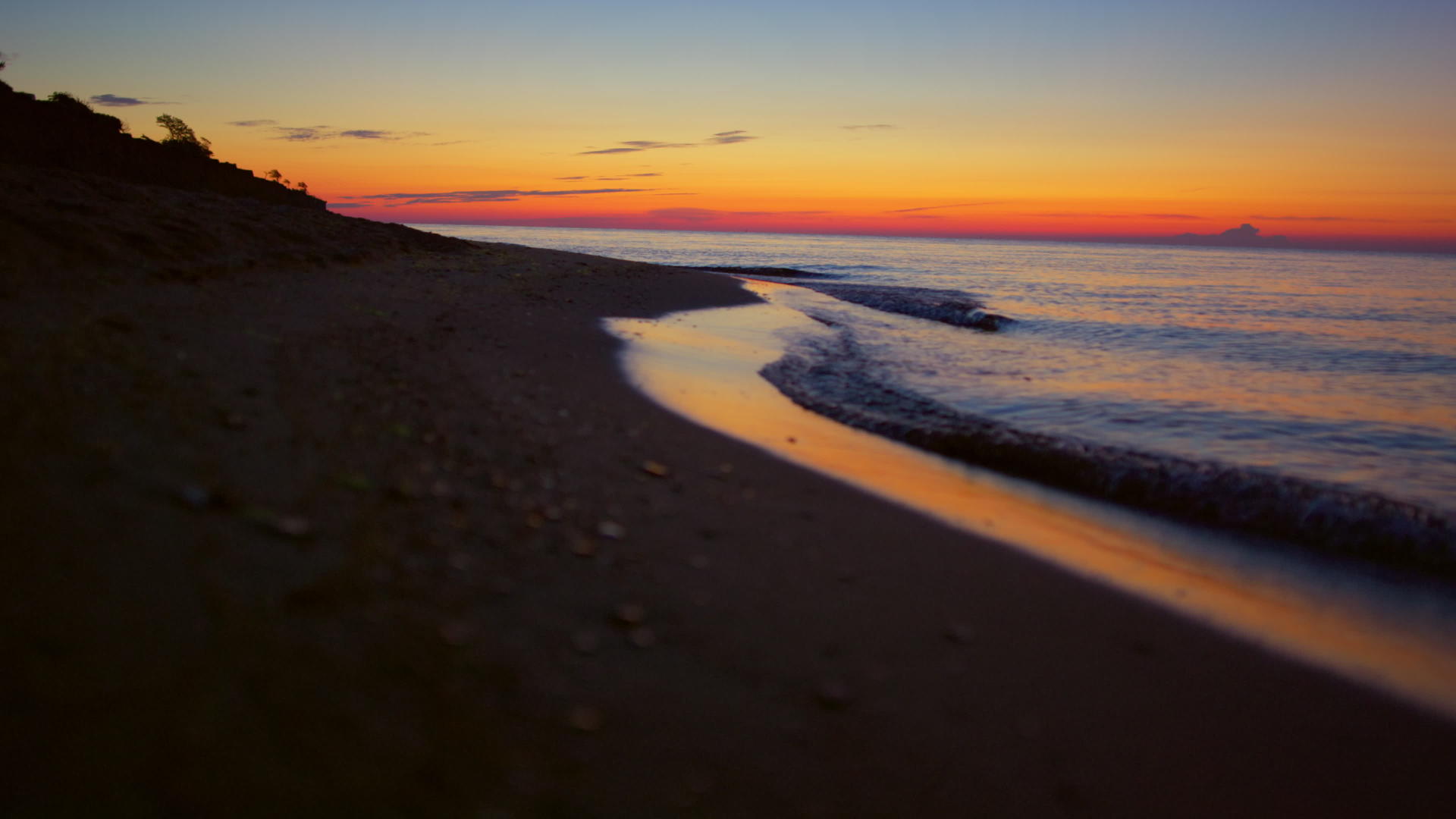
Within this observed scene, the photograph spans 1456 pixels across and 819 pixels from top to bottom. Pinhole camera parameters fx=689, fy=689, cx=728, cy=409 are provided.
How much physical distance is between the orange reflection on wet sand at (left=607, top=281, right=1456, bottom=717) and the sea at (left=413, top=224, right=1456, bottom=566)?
80 centimetres

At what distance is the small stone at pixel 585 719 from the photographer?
300cm

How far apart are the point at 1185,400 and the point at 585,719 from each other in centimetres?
1362

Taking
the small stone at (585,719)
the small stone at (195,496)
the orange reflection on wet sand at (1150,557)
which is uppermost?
the small stone at (195,496)

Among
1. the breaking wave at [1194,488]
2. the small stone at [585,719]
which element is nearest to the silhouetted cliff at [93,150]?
the breaking wave at [1194,488]

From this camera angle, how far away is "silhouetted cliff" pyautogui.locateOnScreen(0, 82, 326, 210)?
79.9ft

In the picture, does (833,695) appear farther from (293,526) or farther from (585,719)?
(293,526)

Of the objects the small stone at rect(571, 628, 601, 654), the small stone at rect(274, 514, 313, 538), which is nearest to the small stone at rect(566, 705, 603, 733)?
the small stone at rect(571, 628, 601, 654)

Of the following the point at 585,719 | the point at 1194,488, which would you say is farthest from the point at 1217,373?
the point at 585,719

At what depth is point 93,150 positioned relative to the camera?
1083 inches

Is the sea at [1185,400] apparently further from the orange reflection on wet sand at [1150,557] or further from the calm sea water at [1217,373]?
the orange reflection on wet sand at [1150,557]

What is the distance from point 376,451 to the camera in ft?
18.1

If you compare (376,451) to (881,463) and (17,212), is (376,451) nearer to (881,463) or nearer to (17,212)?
(881,463)

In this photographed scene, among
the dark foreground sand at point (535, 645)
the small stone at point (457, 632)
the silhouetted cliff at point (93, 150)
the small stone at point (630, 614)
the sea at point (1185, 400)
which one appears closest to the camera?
the dark foreground sand at point (535, 645)

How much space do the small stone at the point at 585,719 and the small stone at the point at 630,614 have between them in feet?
2.43
